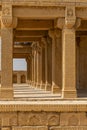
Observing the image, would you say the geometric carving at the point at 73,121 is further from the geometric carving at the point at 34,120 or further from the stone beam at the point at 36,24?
the stone beam at the point at 36,24

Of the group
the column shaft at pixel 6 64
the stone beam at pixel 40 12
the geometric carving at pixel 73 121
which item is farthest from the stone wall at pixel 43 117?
the stone beam at pixel 40 12

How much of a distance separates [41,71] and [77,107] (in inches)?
449

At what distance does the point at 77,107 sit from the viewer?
10312 millimetres

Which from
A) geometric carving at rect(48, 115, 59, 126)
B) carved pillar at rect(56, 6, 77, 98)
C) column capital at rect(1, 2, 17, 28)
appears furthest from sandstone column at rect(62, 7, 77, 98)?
geometric carving at rect(48, 115, 59, 126)

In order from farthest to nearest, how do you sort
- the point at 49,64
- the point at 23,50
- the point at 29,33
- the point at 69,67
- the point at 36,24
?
the point at 23,50 < the point at 29,33 < the point at 49,64 < the point at 36,24 < the point at 69,67

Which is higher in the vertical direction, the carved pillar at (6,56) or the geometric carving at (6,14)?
the geometric carving at (6,14)

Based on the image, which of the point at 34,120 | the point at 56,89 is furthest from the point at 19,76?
the point at 34,120

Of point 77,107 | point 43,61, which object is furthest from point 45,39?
point 77,107

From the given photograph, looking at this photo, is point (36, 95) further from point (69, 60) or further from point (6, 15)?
point (6, 15)

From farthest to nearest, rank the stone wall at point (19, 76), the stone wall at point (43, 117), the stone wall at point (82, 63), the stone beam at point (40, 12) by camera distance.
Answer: the stone wall at point (19, 76), the stone wall at point (82, 63), the stone beam at point (40, 12), the stone wall at point (43, 117)

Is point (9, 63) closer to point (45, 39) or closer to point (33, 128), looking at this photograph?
point (33, 128)

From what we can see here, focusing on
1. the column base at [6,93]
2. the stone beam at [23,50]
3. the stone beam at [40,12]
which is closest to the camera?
the column base at [6,93]

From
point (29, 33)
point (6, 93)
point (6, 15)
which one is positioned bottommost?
Result: point (6, 93)

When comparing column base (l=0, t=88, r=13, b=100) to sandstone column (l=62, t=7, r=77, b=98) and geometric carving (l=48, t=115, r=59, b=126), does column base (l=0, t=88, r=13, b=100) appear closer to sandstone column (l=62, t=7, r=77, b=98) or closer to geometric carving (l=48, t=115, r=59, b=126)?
sandstone column (l=62, t=7, r=77, b=98)
